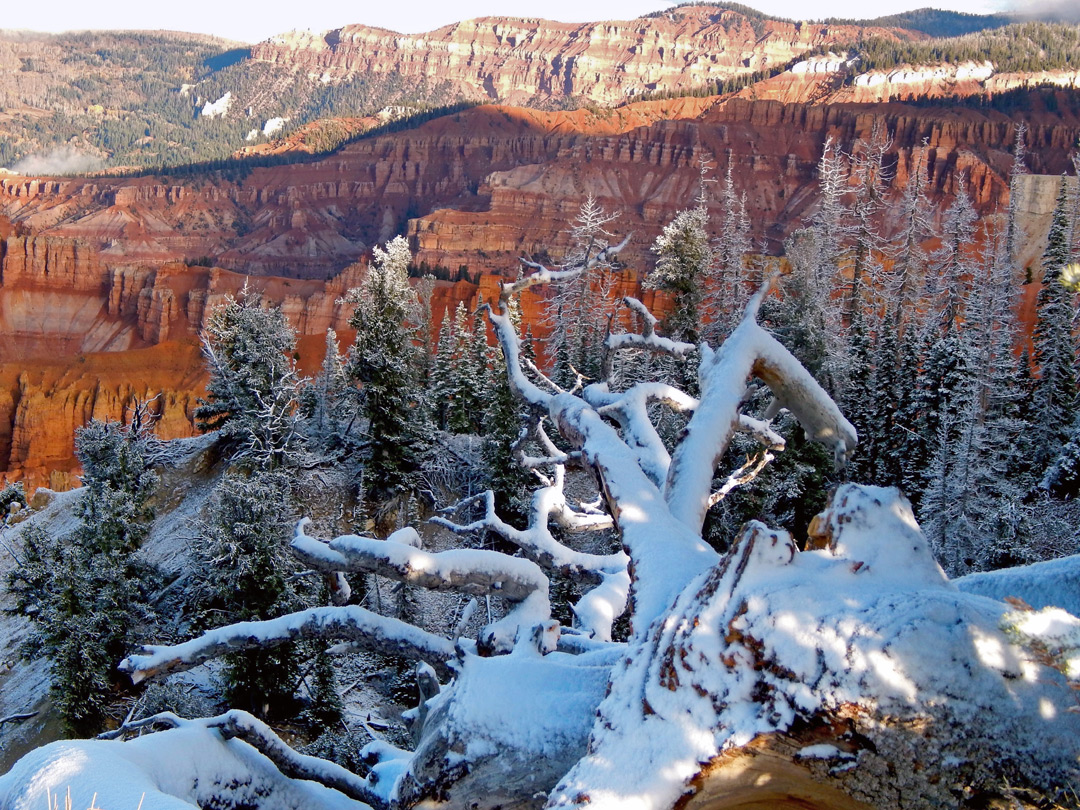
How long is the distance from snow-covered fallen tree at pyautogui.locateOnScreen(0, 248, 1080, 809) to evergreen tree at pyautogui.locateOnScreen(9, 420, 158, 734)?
19407 millimetres

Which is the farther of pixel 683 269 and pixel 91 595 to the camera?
pixel 683 269

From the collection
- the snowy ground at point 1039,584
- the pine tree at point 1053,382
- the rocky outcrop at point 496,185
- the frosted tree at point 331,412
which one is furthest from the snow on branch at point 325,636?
the rocky outcrop at point 496,185

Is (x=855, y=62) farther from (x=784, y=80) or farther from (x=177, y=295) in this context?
(x=177, y=295)

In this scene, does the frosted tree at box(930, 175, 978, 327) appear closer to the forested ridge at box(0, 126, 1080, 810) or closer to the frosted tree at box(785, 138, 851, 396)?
the forested ridge at box(0, 126, 1080, 810)

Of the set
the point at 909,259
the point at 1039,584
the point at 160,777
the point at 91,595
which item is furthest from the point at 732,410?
the point at 909,259

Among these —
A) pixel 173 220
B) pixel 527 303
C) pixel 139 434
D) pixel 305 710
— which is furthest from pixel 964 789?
pixel 173 220

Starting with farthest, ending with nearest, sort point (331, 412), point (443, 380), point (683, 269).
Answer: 1. point (443, 380)
2. point (331, 412)
3. point (683, 269)

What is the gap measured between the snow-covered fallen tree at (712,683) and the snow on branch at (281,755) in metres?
0.01

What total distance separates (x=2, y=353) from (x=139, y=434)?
76557 mm

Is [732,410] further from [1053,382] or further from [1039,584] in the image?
[1053,382]

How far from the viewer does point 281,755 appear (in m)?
3.92

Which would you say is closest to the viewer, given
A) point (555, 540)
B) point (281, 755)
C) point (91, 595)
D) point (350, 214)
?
point (281, 755)

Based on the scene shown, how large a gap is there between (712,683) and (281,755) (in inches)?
94.5

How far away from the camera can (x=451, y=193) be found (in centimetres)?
14950
